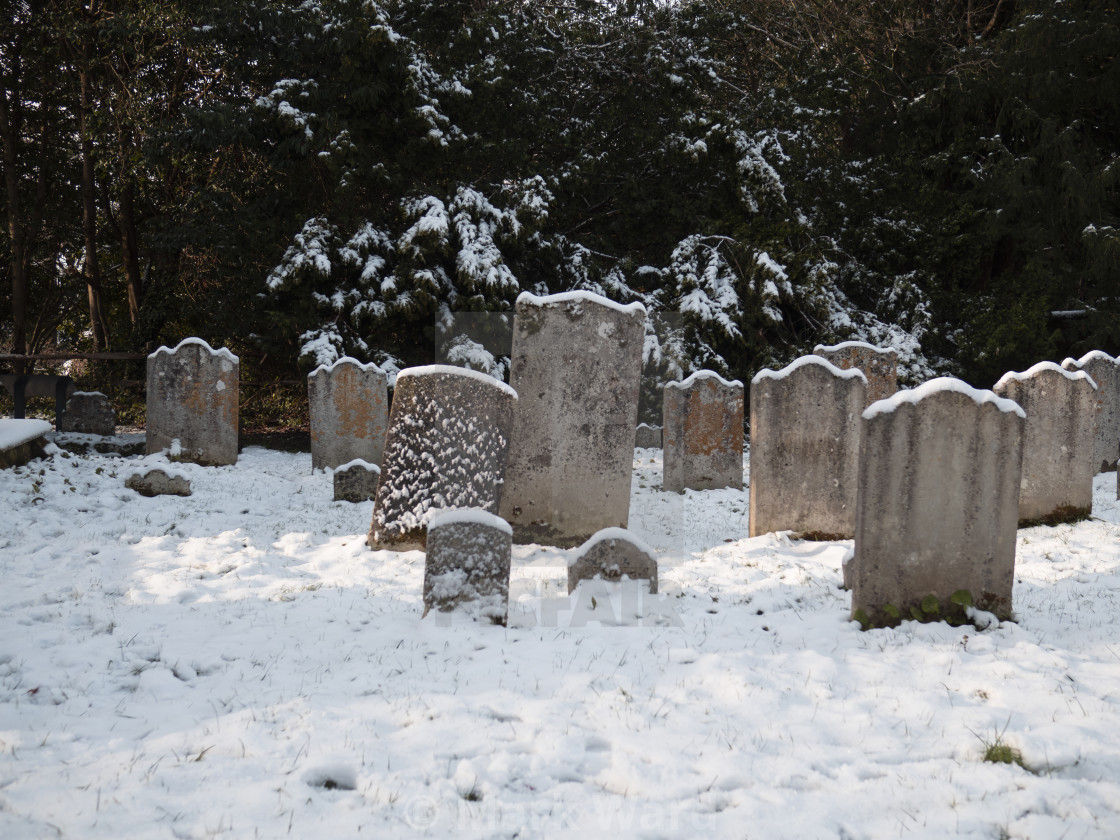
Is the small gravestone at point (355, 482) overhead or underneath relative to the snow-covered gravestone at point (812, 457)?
underneath

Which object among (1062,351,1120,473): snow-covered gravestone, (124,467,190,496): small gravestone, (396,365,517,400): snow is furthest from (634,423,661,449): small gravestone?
(124,467,190,496): small gravestone

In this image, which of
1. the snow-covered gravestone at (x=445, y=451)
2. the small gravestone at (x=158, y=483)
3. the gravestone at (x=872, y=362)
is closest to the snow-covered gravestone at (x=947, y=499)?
the snow-covered gravestone at (x=445, y=451)

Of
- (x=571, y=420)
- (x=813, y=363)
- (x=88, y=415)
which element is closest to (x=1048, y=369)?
(x=813, y=363)

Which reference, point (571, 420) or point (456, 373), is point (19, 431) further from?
point (571, 420)

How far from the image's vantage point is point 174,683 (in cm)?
341

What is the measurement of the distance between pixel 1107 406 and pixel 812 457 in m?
6.14

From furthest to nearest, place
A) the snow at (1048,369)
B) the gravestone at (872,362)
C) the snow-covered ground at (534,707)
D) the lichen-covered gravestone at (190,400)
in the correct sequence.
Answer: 1. the lichen-covered gravestone at (190,400)
2. the gravestone at (872,362)
3. the snow at (1048,369)
4. the snow-covered ground at (534,707)

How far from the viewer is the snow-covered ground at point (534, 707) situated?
2.46m

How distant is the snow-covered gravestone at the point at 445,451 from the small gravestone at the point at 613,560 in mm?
1359

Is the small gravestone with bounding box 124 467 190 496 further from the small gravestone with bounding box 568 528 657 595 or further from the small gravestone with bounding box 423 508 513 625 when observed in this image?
the small gravestone with bounding box 568 528 657 595

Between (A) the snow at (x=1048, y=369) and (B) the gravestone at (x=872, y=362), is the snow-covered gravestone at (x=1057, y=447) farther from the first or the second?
(B) the gravestone at (x=872, y=362)

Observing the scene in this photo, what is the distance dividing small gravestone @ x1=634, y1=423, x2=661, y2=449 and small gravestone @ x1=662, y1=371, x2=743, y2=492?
11.7 feet

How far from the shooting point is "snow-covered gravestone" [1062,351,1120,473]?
9969mm

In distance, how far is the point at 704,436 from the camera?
31.8 ft
